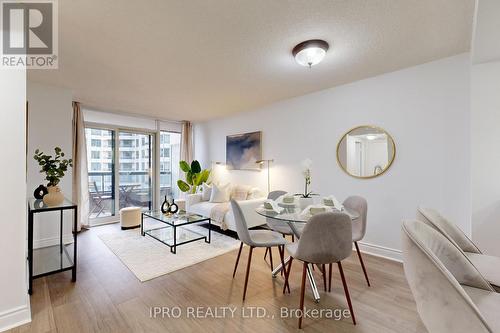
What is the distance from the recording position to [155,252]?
3223 millimetres

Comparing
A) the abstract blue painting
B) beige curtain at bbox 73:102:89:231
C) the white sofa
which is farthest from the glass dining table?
beige curtain at bbox 73:102:89:231

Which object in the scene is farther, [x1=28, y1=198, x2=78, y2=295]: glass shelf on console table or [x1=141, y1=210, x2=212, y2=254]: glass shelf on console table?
[x1=141, y1=210, x2=212, y2=254]: glass shelf on console table

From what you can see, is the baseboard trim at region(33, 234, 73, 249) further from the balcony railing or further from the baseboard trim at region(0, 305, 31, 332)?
the baseboard trim at region(0, 305, 31, 332)

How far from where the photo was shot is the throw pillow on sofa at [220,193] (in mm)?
4723

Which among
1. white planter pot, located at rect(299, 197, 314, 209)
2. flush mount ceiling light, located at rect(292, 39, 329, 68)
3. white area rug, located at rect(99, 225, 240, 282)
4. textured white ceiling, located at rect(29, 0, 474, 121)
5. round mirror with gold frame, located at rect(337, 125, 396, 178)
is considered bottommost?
white area rug, located at rect(99, 225, 240, 282)

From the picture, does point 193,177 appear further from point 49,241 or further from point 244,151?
point 49,241

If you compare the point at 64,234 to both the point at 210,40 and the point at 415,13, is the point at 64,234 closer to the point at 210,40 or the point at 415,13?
the point at 210,40

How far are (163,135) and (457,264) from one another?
5.99 meters

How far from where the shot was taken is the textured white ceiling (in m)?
1.80

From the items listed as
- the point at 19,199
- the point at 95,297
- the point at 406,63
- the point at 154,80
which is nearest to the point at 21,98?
the point at 19,199

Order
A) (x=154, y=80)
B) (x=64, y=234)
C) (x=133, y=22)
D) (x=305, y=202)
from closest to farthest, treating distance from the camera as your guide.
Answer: (x=133, y=22)
(x=305, y=202)
(x=154, y=80)
(x=64, y=234)

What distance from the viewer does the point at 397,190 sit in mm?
2975

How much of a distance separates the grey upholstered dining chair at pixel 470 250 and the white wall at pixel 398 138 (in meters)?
0.98

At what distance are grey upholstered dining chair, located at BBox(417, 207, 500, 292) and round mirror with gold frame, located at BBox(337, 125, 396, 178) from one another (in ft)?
4.38
